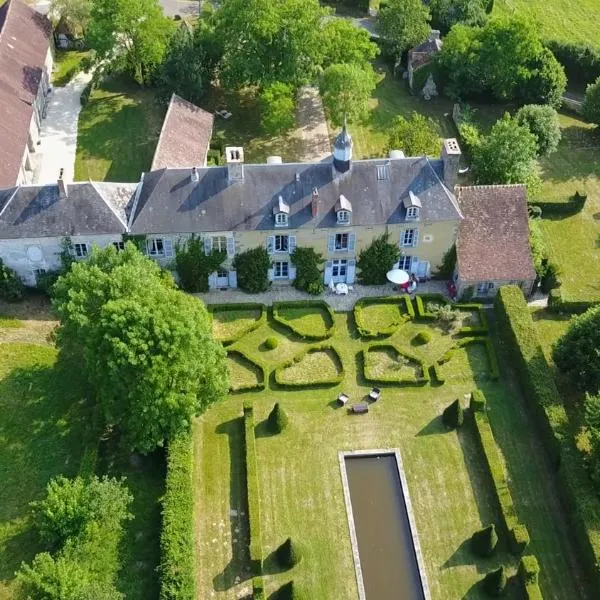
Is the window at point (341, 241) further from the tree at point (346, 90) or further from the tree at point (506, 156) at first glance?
the tree at point (346, 90)

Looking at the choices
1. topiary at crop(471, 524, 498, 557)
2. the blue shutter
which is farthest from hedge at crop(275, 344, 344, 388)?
topiary at crop(471, 524, 498, 557)

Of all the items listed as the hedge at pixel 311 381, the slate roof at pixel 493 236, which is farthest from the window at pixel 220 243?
the slate roof at pixel 493 236

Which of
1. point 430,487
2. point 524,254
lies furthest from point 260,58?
point 430,487

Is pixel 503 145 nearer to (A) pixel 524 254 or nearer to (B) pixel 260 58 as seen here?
(A) pixel 524 254

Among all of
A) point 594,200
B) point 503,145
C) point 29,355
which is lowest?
point 29,355

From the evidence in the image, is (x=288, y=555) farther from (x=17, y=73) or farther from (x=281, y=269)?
(x=17, y=73)

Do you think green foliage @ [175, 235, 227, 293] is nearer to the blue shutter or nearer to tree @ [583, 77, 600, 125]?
the blue shutter
